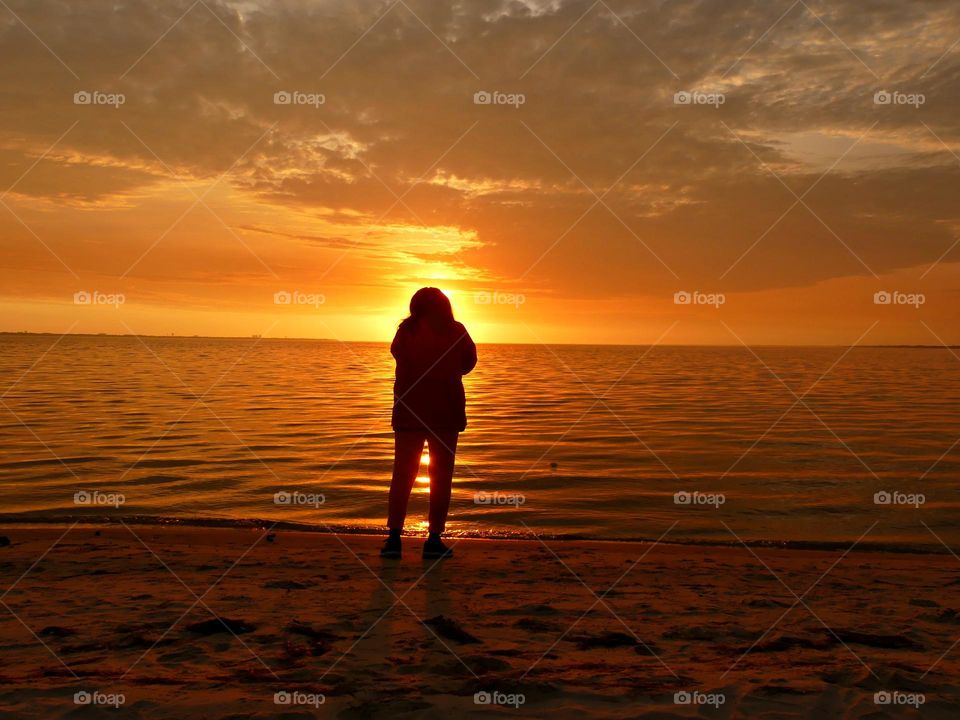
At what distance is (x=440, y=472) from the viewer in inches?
273

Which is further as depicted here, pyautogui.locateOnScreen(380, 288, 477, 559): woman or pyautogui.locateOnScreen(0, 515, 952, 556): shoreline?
pyautogui.locateOnScreen(0, 515, 952, 556): shoreline

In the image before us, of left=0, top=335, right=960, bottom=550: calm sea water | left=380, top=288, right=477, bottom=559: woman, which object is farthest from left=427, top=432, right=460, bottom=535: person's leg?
left=0, top=335, right=960, bottom=550: calm sea water

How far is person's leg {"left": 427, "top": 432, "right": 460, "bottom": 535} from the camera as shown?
6891mm

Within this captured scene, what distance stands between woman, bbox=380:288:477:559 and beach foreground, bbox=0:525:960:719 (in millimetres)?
516

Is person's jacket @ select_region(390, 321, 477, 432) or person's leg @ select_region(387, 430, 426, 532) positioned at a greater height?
person's jacket @ select_region(390, 321, 477, 432)

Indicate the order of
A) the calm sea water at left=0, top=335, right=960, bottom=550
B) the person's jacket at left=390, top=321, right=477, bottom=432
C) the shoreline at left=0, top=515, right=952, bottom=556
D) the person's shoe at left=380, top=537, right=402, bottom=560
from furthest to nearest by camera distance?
the calm sea water at left=0, top=335, right=960, bottom=550, the shoreline at left=0, top=515, right=952, bottom=556, the person's shoe at left=380, top=537, right=402, bottom=560, the person's jacket at left=390, top=321, right=477, bottom=432

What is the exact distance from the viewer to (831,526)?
32.1 ft

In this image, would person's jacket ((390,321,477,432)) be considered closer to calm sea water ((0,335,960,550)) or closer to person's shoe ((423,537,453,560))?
person's shoe ((423,537,453,560))

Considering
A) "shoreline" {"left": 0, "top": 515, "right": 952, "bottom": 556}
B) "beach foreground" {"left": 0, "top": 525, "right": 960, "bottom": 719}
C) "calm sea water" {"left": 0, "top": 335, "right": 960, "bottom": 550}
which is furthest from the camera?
"calm sea water" {"left": 0, "top": 335, "right": 960, "bottom": 550}

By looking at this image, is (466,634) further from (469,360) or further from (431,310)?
(431,310)

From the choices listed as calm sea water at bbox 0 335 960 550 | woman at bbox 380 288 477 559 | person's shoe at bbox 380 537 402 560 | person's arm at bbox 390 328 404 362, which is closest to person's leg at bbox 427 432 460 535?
woman at bbox 380 288 477 559

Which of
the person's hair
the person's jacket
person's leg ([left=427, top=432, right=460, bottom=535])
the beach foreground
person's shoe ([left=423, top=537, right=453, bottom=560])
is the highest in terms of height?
the person's hair

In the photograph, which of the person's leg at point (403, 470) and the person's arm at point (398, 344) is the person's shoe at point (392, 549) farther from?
the person's arm at point (398, 344)

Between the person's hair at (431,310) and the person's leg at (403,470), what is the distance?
97cm
